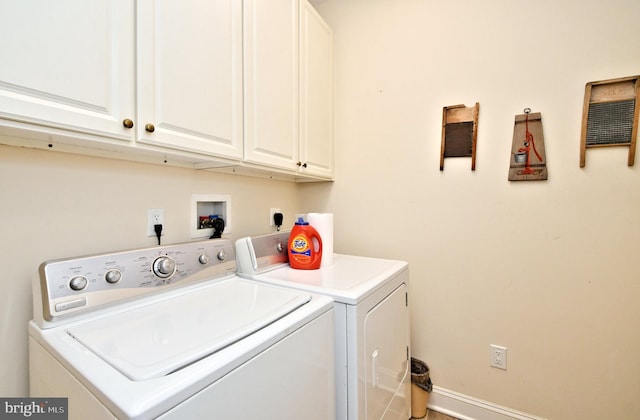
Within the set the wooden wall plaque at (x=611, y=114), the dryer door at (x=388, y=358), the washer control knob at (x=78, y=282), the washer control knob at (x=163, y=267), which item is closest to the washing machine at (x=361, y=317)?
the dryer door at (x=388, y=358)

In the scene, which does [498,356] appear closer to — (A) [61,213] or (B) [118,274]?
(B) [118,274]

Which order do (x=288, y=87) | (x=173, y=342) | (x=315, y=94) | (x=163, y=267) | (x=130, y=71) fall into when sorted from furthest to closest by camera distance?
(x=315, y=94), (x=288, y=87), (x=163, y=267), (x=130, y=71), (x=173, y=342)

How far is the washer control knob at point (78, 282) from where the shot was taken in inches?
32.0

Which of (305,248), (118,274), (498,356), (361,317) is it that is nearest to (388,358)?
(361,317)

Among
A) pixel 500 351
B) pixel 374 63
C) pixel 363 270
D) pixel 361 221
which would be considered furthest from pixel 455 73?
pixel 500 351

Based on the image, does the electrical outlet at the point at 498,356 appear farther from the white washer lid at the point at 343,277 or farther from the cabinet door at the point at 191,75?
the cabinet door at the point at 191,75

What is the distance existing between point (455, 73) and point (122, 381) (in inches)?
80.1

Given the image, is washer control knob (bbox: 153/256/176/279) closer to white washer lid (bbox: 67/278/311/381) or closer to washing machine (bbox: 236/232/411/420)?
white washer lid (bbox: 67/278/311/381)

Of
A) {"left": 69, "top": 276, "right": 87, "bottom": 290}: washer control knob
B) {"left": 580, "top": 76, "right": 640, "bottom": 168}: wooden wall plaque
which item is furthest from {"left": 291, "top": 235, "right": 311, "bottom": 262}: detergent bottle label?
{"left": 580, "top": 76, "right": 640, "bottom": 168}: wooden wall plaque

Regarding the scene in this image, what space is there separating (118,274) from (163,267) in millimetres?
142

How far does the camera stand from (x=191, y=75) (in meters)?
1.06

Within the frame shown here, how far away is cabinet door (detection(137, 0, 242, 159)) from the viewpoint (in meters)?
0.93

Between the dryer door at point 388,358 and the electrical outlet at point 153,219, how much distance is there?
1.00m

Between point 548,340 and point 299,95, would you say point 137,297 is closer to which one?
point 299,95
